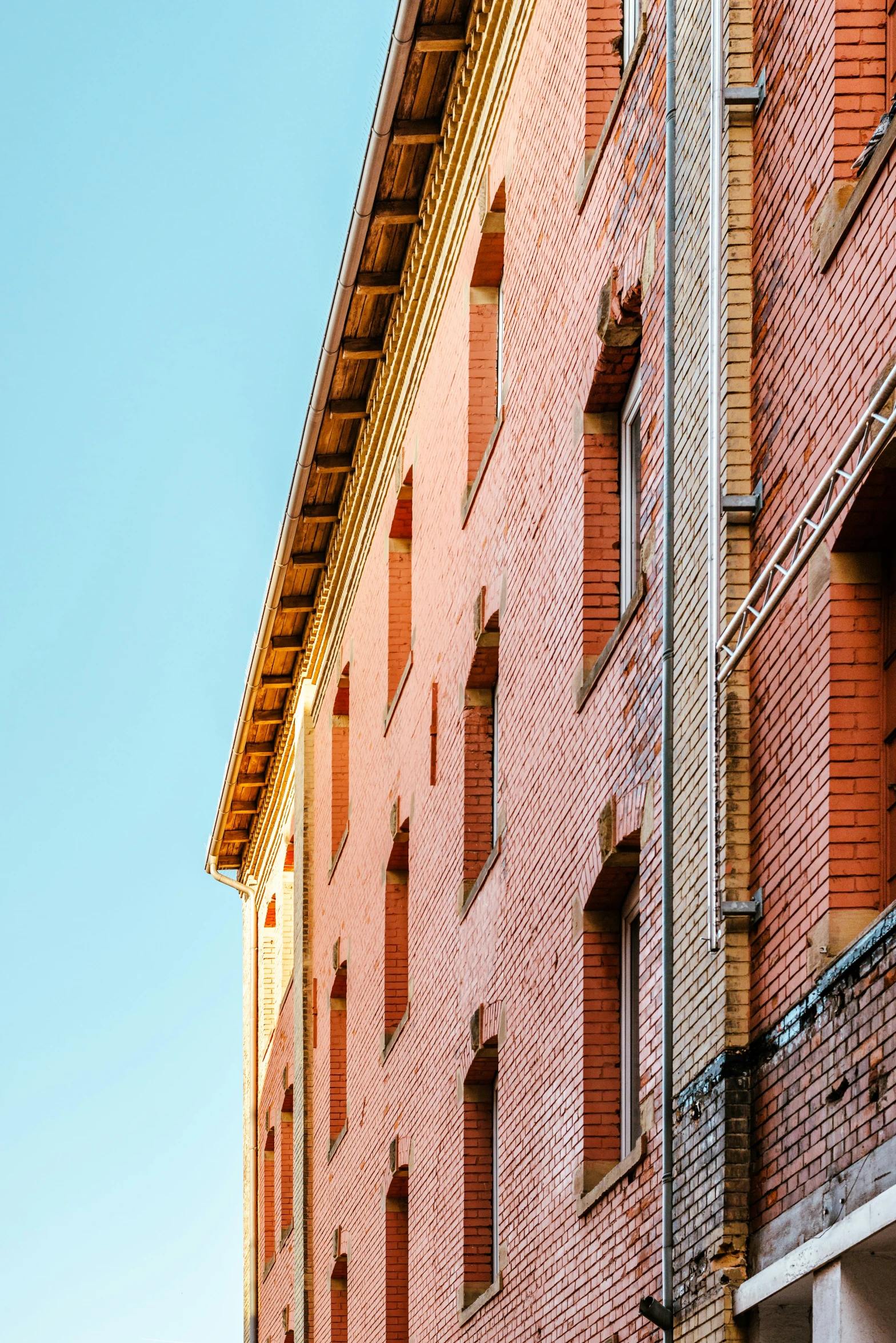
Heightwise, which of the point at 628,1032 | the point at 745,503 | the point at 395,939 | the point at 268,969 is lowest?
the point at 628,1032

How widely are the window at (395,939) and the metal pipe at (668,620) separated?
11.7m

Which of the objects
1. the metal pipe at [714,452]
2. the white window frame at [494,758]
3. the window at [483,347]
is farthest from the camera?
the window at [483,347]

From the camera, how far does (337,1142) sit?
28266mm

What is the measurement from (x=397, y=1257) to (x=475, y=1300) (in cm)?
509

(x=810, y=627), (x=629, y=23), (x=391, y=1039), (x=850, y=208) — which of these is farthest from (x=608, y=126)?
(x=391, y=1039)

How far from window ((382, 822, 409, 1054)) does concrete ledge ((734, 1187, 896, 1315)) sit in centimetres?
1371

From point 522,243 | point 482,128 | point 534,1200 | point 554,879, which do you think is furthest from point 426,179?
point 534,1200

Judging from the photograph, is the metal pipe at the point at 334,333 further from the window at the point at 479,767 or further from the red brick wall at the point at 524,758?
the window at the point at 479,767

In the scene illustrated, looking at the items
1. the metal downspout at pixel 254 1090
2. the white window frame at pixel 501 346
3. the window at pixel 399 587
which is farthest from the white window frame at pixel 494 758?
the metal downspout at pixel 254 1090

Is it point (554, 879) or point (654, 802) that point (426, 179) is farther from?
point (654, 802)

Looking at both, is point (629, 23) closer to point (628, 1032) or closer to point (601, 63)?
point (601, 63)

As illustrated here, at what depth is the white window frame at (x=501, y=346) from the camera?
19609 millimetres

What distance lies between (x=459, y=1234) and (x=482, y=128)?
31.6 feet

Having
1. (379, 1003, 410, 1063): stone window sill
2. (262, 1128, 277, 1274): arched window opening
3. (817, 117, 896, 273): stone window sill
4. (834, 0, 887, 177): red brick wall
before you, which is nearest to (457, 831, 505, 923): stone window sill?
(379, 1003, 410, 1063): stone window sill
